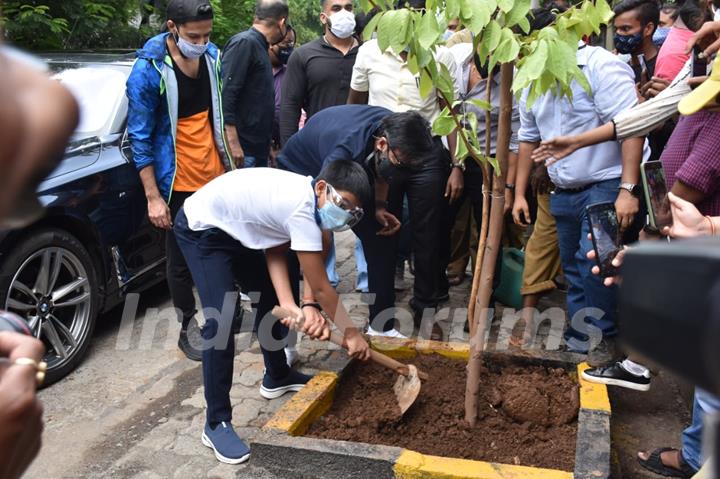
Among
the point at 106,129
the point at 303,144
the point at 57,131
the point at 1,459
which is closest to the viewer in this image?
the point at 57,131

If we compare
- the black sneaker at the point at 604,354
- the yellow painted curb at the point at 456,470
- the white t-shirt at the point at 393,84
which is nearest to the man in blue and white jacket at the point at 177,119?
the white t-shirt at the point at 393,84

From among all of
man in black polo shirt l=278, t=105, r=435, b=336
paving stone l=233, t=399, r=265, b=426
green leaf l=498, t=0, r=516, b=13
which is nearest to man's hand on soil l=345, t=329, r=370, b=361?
man in black polo shirt l=278, t=105, r=435, b=336

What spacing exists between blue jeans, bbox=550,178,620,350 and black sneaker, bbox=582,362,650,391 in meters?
0.34

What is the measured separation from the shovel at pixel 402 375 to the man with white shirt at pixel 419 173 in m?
1.14

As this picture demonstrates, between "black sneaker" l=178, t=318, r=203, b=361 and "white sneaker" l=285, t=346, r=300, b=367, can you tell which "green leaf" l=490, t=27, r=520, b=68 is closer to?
"white sneaker" l=285, t=346, r=300, b=367

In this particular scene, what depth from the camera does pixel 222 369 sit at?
335 centimetres

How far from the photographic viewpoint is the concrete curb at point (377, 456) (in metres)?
2.76

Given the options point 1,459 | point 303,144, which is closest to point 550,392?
point 303,144

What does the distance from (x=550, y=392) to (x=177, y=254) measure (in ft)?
7.40

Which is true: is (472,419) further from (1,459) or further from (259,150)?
(259,150)

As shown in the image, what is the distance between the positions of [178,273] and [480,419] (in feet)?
6.68

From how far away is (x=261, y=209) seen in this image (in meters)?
3.20

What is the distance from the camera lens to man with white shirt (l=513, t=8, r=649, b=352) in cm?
358

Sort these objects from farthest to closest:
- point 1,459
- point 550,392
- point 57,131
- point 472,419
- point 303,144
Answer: point 303,144 → point 550,392 → point 472,419 → point 1,459 → point 57,131
